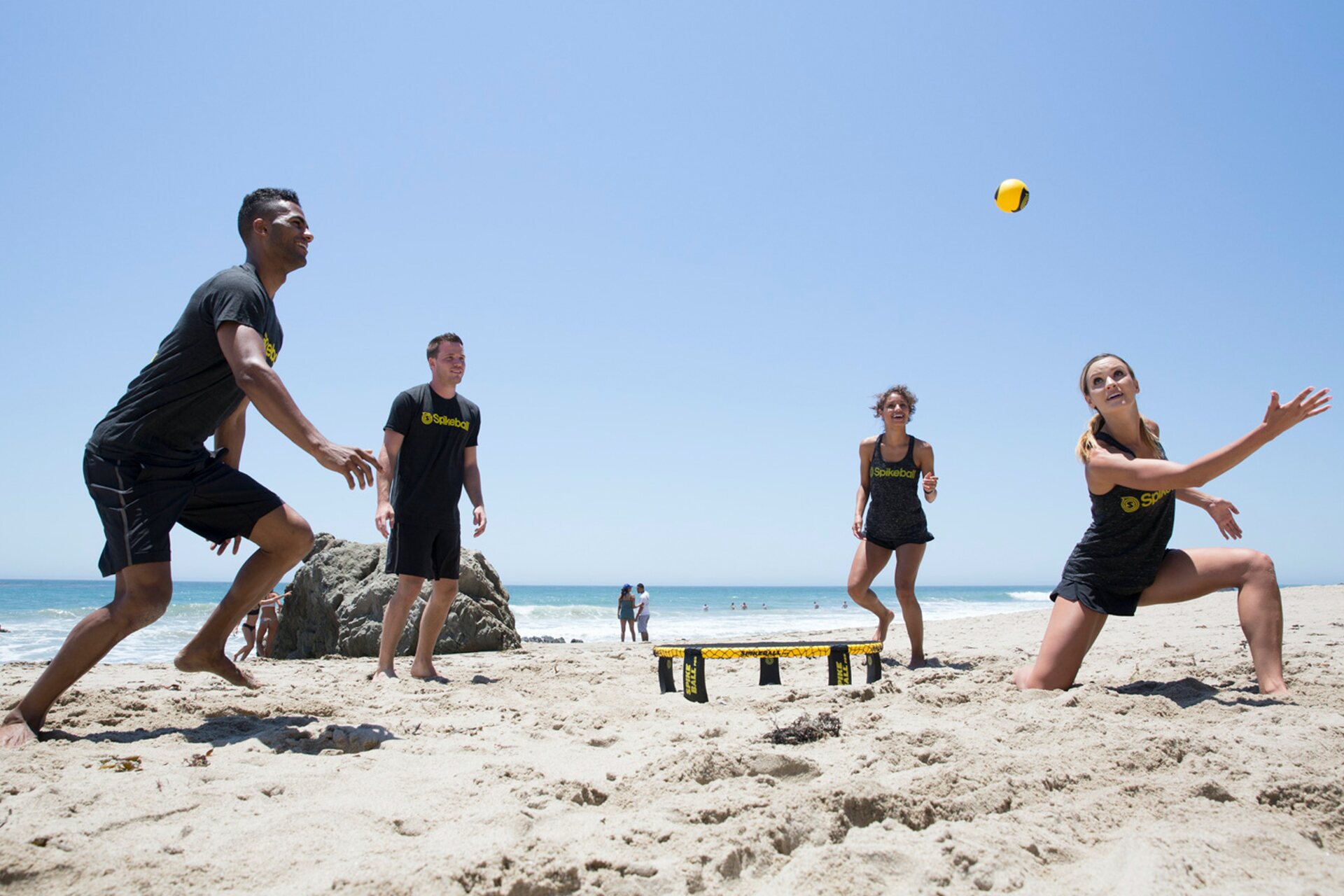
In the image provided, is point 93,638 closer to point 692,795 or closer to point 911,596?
point 692,795

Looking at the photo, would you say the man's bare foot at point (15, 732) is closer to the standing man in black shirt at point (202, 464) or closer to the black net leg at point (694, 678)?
the standing man in black shirt at point (202, 464)

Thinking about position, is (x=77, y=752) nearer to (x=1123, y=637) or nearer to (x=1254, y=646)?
(x=1254, y=646)

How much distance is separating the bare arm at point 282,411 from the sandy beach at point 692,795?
95cm

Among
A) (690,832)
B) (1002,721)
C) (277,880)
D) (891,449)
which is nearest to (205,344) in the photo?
(277,880)

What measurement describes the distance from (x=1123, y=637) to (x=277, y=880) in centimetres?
711

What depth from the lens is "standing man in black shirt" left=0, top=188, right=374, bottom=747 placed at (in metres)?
2.79

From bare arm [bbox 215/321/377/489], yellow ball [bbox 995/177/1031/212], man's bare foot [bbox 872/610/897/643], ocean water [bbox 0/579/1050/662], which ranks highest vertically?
yellow ball [bbox 995/177/1031/212]

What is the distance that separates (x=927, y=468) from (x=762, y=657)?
2.31m

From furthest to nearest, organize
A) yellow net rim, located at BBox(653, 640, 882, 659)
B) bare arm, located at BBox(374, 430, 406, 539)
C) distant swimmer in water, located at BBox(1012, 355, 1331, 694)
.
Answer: bare arm, located at BBox(374, 430, 406, 539), yellow net rim, located at BBox(653, 640, 882, 659), distant swimmer in water, located at BBox(1012, 355, 1331, 694)

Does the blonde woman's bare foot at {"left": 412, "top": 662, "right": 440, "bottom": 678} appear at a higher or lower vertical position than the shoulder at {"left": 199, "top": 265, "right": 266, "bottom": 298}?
lower

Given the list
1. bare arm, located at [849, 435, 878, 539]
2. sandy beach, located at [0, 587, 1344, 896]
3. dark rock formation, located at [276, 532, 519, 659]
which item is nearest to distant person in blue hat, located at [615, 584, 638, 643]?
dark rock formation, located at [276, 532, 519, 659]

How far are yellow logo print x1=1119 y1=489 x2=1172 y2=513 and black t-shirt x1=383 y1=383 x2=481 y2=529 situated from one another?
150 inches

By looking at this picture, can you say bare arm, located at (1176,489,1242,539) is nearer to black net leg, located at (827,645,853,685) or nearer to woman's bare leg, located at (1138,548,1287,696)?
woman's bare leg, located at (1138,548,1287,696)

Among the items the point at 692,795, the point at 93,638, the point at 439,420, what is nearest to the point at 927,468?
the point at 439,420
